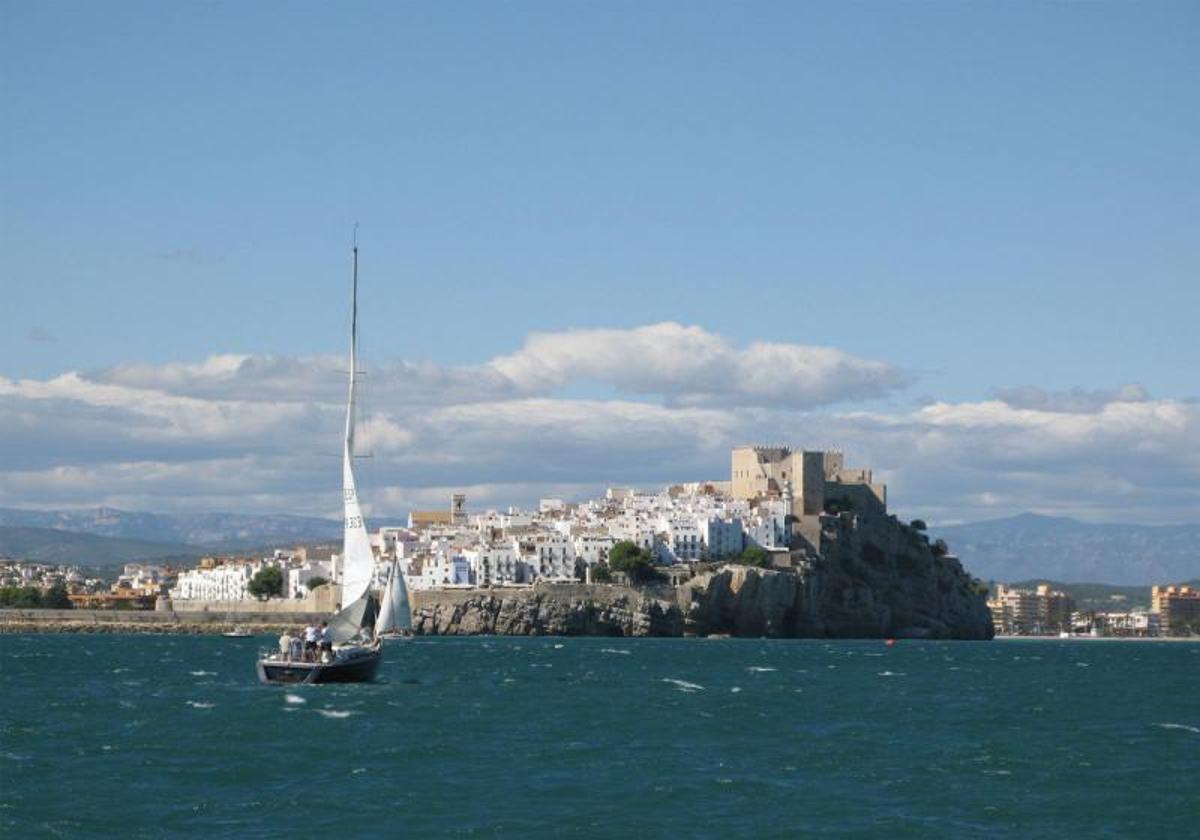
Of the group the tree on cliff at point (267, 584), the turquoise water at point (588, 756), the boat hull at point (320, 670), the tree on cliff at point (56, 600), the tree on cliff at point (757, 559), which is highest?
the tree on cliff at point (757, 559)

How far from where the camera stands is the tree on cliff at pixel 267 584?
18488 cm

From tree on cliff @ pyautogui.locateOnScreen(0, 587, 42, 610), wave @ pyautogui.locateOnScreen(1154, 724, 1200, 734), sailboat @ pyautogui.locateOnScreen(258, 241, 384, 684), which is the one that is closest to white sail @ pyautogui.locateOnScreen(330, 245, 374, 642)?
sailboat @ pyautogui.locateOnScreen(258, 241, 384, 684)

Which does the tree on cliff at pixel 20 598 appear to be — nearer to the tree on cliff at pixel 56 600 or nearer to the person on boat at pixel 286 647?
the tree on cliff at pixel 56 600

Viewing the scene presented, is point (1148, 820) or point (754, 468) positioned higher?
point (754, 468)

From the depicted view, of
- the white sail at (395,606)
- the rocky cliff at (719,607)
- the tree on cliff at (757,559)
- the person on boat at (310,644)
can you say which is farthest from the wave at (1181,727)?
the tree on cliff at (757,559)

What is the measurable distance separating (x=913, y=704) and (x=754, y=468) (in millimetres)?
116987

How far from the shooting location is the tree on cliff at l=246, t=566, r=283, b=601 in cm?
18488

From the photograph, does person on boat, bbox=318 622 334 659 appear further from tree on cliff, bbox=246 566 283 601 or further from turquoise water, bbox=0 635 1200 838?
tree on cliff, bbox=246 566 283 601

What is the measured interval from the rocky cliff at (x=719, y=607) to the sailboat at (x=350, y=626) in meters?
75.5

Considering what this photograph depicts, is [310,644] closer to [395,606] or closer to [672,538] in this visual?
[395,606]

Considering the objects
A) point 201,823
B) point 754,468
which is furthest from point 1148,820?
point 754,468

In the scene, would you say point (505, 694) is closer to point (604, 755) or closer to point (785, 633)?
point (604, 755)

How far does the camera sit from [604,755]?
4422cm

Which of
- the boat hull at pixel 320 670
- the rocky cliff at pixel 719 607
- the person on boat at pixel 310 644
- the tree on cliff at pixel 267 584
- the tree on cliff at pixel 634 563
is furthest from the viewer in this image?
the tree on cliff at pixel 267 584
